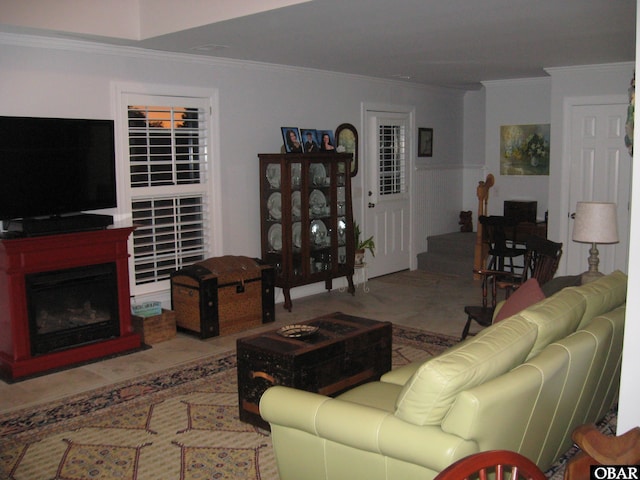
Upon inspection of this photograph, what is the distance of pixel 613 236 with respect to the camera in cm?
455

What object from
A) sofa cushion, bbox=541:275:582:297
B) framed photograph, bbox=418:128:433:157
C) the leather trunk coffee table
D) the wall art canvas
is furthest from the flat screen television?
the wall art canvas

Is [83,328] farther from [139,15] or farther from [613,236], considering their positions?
[613,236]

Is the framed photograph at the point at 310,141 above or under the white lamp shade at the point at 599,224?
above

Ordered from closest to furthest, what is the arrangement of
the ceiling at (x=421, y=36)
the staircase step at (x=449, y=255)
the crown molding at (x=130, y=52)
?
the ceiling at (x=421, y=36) → the crown molding at (x=130, y=52) → the staircase step at (x=449, y=255)

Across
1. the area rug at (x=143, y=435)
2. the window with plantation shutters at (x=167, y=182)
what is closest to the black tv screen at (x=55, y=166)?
the window with plantation shutters at (x=167, y=182)

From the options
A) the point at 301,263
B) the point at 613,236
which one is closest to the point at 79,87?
the point at 301,263

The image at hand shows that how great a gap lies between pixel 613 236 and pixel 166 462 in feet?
10.7

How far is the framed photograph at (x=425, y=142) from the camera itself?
8562mm

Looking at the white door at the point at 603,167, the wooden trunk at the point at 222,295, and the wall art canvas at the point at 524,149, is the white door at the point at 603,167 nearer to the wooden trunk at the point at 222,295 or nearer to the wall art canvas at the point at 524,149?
the wall art canvas at the point at 524,149

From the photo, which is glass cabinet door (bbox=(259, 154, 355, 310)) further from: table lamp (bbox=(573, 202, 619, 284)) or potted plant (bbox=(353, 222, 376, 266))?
table lamp (bbox=(573, 202, 619, 284))

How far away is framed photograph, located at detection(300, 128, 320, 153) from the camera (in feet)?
21.9

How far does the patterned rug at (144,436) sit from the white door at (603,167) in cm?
419

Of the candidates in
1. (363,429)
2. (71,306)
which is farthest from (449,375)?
(71,306)

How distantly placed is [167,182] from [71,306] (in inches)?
56.1
